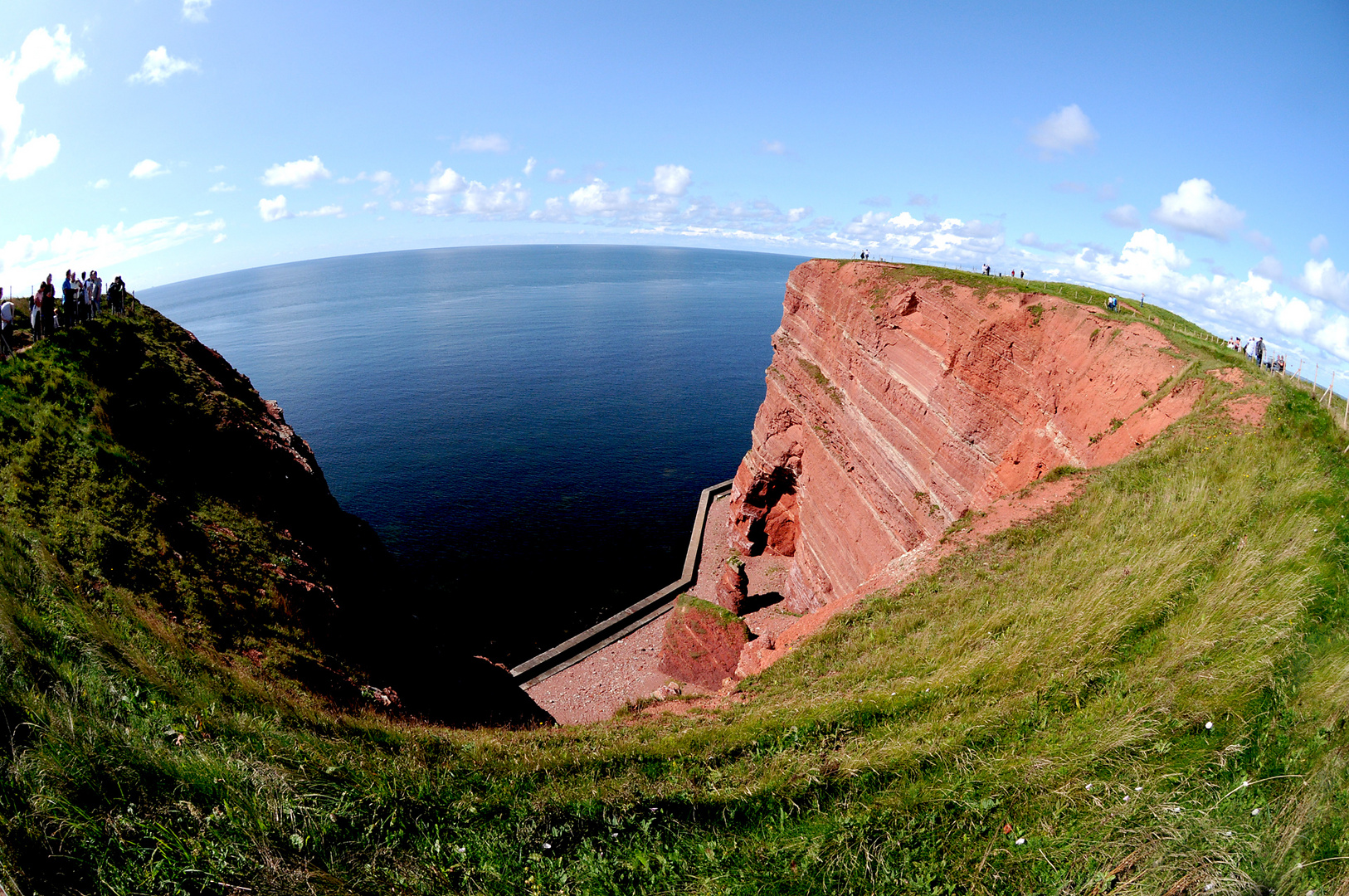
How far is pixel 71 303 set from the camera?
68.0 ft

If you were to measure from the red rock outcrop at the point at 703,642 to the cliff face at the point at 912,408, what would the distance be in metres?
8.73

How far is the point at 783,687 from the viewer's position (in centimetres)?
1189

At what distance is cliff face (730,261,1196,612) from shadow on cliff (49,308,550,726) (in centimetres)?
1962

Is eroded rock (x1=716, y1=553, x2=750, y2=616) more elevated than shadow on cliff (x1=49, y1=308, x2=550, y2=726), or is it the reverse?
shadow on cliff (x1=49, y1=308, x2=550, y2=726)

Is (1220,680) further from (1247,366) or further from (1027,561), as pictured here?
(1247,366)

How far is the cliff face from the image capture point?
20.0 metres

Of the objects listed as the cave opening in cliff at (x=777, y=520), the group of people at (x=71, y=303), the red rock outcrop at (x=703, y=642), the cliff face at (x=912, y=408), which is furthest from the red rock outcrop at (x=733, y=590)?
the group of people at (x=71, y=303)

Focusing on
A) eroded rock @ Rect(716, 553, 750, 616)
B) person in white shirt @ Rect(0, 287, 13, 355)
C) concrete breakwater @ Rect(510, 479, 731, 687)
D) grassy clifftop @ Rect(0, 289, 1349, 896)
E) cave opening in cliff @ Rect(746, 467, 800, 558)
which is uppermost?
person in white shirt @ Rect(0, 287, 13, 355)

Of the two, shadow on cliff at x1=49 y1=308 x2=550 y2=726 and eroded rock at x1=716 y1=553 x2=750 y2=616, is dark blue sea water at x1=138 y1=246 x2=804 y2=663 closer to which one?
shadow on cliff at x1=49 y1=308 x2=550 y2=726

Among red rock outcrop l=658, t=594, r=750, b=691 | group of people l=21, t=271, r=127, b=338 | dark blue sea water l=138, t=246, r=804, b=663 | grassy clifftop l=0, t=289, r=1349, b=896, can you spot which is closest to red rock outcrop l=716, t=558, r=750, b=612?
dark blue sea water l=138, t=246, r=804, b=663

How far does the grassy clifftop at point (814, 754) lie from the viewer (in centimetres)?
536

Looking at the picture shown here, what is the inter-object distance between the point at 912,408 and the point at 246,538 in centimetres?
2730

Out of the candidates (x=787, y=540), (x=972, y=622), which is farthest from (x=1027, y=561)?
(x=787, y=540)

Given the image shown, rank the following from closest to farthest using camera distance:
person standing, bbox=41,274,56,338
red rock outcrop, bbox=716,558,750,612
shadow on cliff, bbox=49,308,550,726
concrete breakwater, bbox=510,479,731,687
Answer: shadow on cliff, bbox=49,308,550,726 < person standing, bbox=41,274,56,338 < concrete breakwater, bbox=510,479,731,687 < red rock outcrop, bbox=716,558,750,612
